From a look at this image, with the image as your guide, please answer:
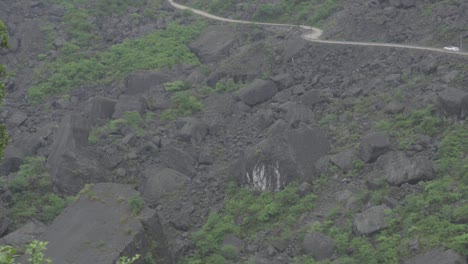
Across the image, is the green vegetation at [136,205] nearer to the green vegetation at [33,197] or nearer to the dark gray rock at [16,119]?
the green vegetation at [33,197]

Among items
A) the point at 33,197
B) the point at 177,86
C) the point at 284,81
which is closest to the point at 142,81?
the point at 177,86

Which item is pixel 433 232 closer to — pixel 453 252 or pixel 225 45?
pixel 453 252

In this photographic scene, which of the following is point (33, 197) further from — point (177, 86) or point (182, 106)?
point (177, 86)

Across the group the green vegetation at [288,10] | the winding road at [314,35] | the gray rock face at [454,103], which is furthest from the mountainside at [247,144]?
the winding road at [314,35]

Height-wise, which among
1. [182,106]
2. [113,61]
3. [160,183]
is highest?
[113,61]

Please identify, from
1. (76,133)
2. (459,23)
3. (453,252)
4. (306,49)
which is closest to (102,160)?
(76,133)
